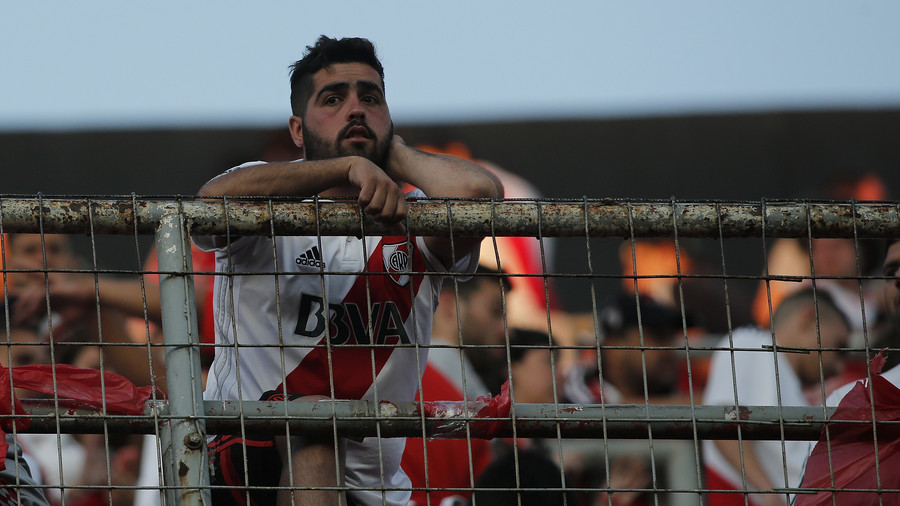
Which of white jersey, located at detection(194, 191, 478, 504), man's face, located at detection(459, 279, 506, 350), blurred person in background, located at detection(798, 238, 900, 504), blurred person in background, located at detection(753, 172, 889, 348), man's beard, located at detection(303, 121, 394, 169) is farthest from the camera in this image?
man's face, located at detection(459, 279, 506, 350)

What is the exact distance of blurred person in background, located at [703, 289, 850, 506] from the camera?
5898 millimetres

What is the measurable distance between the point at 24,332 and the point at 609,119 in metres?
9.04

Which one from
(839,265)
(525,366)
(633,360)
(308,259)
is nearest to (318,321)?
(308,259)

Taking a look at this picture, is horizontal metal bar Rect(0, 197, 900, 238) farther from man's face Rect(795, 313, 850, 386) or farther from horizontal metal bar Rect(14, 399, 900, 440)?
man's face Rect(795, 313, 850, 386)

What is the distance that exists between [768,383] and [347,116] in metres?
2.99

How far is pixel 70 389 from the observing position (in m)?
2.97

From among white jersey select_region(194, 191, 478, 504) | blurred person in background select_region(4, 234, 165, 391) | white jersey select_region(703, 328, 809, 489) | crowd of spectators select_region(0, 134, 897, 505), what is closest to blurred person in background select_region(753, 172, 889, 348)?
crowd of spectators select_region(0, 134, 897, 505)

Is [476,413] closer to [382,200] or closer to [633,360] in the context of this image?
[382,200]

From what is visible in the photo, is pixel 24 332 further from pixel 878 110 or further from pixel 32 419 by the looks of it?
pixel 878 110

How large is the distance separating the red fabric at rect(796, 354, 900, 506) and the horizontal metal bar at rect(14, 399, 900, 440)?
108 millimetres

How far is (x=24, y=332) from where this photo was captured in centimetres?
553

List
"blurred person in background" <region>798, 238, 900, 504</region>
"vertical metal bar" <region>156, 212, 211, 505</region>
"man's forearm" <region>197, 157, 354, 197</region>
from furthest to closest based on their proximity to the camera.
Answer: "man's forearm" <region>197, 157, 354, 197</region>
"blurred person in background" <region>798, 238, 900, 504</region>
"vertical metal bar" <region>156, 212, 211, 505</region>

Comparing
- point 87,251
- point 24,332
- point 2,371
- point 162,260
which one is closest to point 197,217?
point 162,260

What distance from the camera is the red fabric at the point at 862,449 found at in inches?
125
